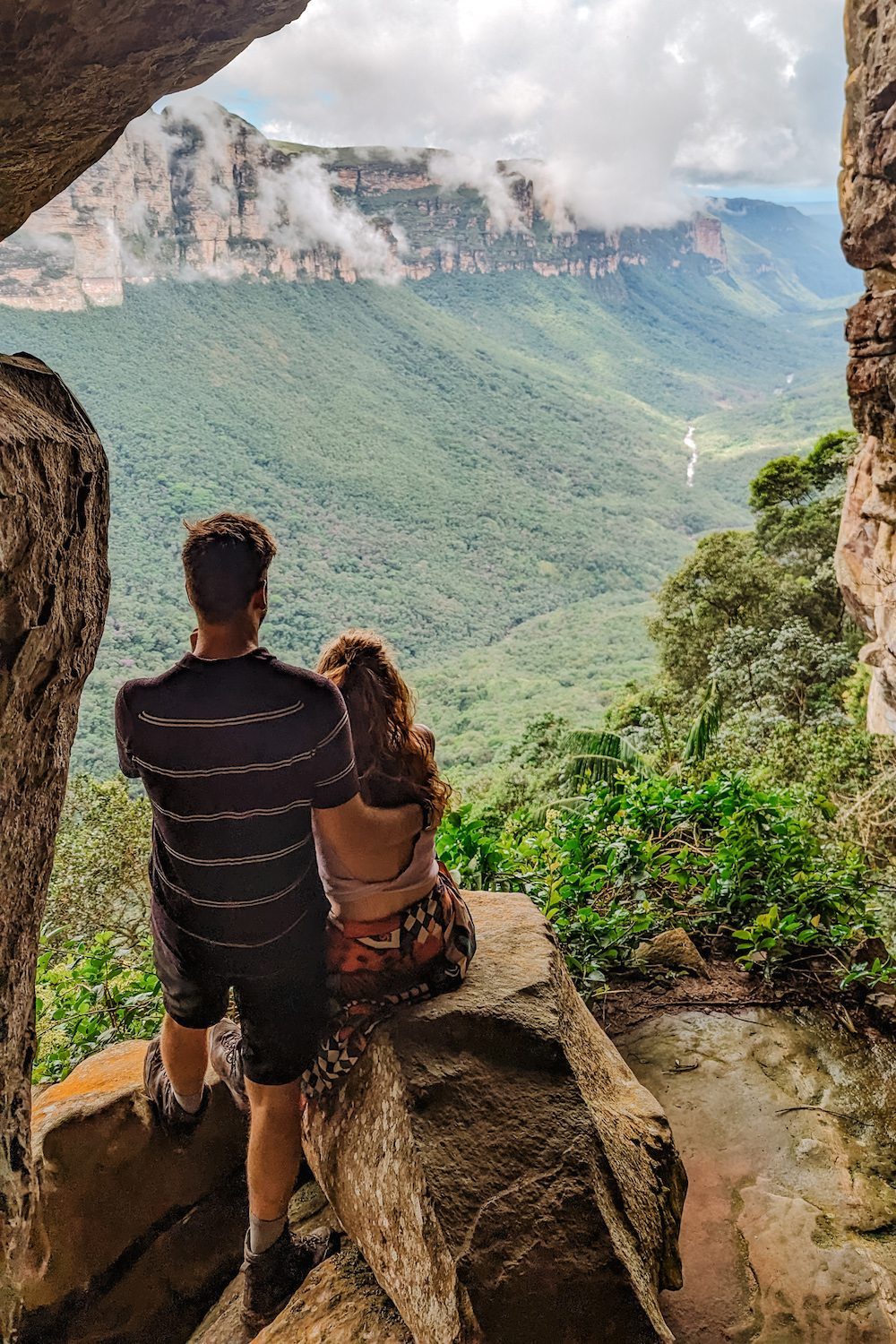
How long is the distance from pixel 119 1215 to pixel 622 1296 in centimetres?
143

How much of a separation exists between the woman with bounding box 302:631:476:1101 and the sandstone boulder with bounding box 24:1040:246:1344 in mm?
593

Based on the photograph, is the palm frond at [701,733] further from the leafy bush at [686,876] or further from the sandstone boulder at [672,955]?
the sandstone boulder at [672,955]

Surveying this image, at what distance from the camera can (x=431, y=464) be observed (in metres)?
73.6


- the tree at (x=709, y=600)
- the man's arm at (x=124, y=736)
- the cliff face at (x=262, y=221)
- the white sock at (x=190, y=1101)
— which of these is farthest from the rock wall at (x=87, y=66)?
the cliff face at (x=262, y=221)

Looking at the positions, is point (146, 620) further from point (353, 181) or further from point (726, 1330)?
point (353, 181)

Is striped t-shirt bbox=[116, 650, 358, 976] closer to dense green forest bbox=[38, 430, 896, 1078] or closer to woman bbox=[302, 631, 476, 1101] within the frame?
woman bbox=[302, 631, 476, 1101]

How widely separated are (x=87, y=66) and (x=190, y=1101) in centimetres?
254

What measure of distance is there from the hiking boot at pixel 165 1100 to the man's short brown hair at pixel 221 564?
1409 mm

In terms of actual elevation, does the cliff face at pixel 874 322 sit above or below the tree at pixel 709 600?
above

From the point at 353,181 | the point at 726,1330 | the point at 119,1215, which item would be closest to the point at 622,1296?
the point at 726,1330

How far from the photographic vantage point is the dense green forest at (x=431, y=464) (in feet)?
145

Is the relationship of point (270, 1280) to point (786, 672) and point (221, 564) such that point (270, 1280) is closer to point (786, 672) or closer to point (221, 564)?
point (221, 564)

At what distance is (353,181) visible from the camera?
92500 mm

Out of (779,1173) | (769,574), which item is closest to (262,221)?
(769,574)
